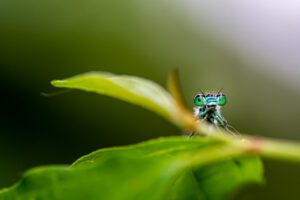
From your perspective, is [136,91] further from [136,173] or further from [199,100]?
[199,100]

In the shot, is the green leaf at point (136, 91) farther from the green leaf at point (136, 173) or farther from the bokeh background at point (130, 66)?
the bokeh background at point (130, 66)

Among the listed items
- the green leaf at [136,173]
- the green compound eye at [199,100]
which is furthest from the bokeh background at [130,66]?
the green leaf at [136,173]

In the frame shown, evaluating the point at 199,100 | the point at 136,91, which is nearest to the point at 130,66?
the point at 199,100

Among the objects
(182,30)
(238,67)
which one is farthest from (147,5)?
(238,67)

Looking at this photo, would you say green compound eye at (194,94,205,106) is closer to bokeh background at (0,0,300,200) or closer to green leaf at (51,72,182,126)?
green leaf at (51,72,182,126)

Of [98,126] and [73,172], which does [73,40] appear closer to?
[98,126]
